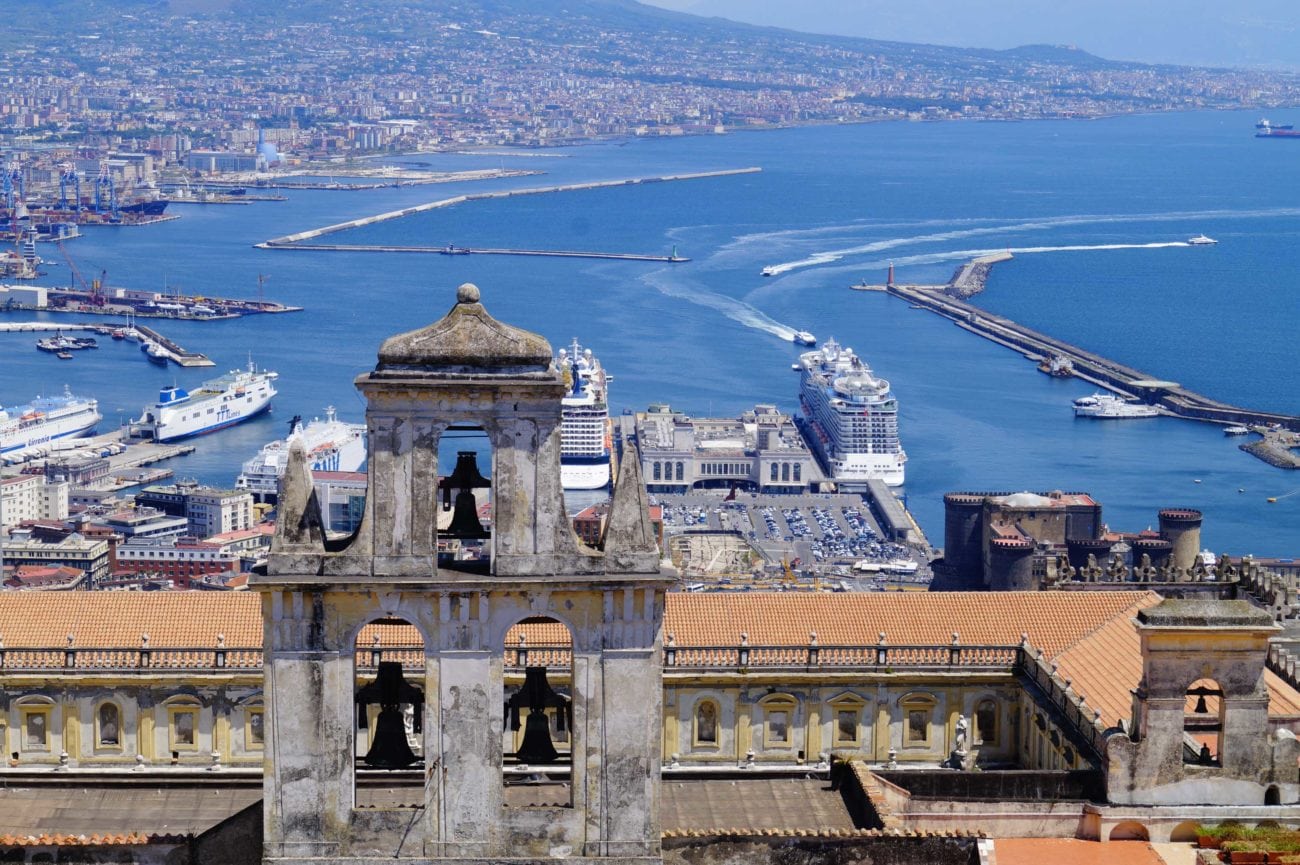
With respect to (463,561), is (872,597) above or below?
below

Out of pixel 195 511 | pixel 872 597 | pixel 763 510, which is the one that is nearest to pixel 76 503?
pixel 195 511

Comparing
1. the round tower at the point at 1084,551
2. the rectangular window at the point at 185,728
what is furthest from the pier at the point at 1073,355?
the rectangular window at the point at 185,728

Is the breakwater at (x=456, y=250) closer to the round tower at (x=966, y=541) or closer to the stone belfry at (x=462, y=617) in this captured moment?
the round tower at (x=966, y=541)

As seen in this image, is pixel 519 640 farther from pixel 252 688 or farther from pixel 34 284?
pixel 34 284

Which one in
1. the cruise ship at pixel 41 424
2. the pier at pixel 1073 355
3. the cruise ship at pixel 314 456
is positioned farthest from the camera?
the pier at pixel 1073 355

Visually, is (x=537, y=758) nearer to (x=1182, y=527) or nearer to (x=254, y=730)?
(x=254, y=730)
